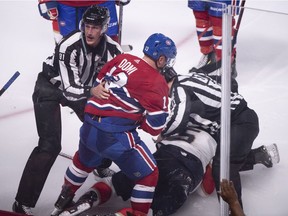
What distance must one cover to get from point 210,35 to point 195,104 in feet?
0.93

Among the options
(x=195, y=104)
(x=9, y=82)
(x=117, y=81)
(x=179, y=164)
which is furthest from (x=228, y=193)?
(x=9, y=82)

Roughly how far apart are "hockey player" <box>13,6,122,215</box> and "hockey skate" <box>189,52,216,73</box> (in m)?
0.32

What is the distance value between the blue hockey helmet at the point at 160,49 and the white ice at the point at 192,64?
13 cm

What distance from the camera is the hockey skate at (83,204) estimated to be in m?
2.69

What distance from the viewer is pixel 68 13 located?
2.68m

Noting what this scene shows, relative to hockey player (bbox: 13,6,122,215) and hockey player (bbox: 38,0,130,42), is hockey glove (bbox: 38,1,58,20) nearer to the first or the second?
hockey player (bbox: 38,0,130,42)

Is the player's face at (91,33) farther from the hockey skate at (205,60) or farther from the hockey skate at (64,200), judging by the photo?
the hockey skate at (64,200)

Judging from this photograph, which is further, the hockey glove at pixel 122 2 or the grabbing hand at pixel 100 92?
the hockey glove at pixel 122 2

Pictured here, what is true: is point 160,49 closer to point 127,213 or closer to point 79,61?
point 79,61

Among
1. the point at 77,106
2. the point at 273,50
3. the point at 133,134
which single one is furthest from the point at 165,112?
the point at 273,50

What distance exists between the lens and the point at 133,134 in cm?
254

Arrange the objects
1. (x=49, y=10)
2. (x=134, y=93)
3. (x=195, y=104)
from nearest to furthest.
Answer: (x=134, y=93) → (x=195, y=104) → (x=49, y=10)

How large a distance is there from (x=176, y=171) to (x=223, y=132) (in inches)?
9.9

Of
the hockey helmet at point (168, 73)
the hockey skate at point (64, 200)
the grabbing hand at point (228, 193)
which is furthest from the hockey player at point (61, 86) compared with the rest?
the grabbing hand at point (228, 193)
